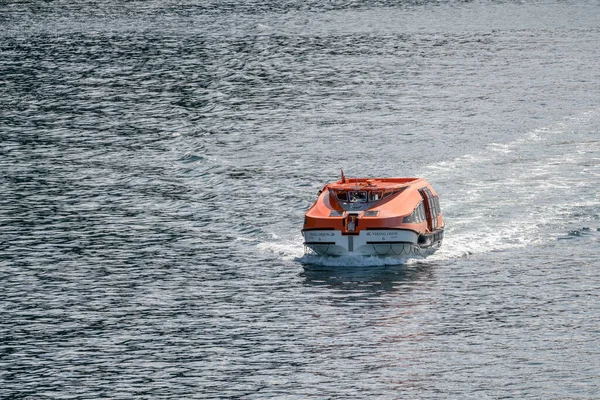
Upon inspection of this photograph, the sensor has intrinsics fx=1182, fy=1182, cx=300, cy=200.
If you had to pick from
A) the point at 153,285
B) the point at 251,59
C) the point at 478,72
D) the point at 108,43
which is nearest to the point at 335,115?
the point at 478,72

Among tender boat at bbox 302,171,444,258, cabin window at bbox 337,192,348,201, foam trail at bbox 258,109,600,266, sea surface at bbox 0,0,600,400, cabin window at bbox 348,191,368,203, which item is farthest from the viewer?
foam trail at bbox 258,109,600,266

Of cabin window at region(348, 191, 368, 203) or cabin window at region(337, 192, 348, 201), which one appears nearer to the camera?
cabin window at region(348, 191, 368, 203)

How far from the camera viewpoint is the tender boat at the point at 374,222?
65.4 m

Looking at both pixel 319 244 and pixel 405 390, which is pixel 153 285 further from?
pixel 405 390

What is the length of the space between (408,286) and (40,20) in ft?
458

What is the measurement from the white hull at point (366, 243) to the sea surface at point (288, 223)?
110cm

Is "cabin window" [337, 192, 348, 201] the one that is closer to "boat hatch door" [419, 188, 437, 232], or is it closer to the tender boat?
the tender boat

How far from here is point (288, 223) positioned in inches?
2943

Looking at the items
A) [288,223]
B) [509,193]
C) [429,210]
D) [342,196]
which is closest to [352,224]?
[342,196]

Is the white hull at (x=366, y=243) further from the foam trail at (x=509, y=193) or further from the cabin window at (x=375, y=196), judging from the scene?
the cabin window at (x=375, y=196)

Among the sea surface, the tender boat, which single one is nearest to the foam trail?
the sea surface

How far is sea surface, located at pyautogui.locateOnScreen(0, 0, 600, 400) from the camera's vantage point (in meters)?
51.3

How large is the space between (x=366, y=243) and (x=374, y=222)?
1260 mm

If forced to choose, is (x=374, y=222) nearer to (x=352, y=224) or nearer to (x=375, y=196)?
(x=352, y=224)
